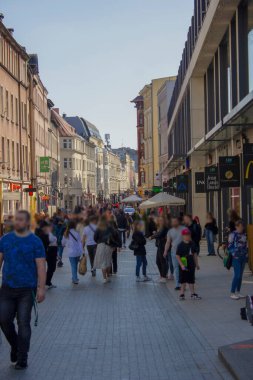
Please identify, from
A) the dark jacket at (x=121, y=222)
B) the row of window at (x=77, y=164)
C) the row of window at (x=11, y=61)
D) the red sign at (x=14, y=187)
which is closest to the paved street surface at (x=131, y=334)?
the dark jacket at (x=121, y=222)

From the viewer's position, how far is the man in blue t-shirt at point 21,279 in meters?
8.56

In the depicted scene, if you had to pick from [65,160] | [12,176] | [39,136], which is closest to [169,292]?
[12,176]

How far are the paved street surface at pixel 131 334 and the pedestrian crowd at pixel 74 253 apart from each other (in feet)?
1.62

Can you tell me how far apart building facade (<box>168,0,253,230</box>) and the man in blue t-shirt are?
7307 mm

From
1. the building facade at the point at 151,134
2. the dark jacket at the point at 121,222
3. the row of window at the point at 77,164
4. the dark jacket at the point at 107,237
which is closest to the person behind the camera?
the dark jacket at the point at 107,237

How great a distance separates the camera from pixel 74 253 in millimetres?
18453

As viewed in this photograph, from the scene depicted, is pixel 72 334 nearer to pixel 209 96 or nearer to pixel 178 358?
pixel 178 358

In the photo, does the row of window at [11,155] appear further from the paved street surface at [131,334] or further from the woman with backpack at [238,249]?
the woman with backpack at [238,249]

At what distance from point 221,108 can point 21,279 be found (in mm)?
19825

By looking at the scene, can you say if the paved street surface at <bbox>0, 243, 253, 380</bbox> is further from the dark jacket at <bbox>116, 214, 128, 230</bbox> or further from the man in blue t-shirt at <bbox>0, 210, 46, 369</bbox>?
the dark jacket at <bbox>116, 214, 128, 230</bbox>

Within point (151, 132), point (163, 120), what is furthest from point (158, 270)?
point (151, 132)

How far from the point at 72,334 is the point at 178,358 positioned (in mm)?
2363

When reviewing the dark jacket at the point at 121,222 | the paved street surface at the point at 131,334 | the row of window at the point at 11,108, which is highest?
the row of window at the point at 11,108

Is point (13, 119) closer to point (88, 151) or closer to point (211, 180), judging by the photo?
point (211, 180)
